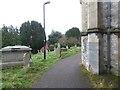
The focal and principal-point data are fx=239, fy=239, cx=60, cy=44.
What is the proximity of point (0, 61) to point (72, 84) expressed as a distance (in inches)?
325

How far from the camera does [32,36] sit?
45812 millimetres

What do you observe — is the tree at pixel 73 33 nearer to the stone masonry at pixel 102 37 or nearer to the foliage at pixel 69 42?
the foliage at pixel 69 42

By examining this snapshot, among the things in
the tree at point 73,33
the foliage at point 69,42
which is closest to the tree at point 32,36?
the foliage at point 69,42

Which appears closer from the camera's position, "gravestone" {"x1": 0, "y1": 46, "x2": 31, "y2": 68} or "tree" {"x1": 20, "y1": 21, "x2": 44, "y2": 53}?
"gravestone" {"x1": 0, "y1": 46, "x2": 31, "y2": 68}

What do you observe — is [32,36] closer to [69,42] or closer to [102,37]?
[69,42]

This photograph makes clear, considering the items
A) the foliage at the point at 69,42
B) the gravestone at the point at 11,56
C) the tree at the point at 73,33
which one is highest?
the tree at the point at 73,33

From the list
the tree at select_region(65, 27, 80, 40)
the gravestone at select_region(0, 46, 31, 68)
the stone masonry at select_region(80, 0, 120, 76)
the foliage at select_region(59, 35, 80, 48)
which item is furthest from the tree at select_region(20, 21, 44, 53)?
the stone masonry at select_region(80, 0, 120, 76)

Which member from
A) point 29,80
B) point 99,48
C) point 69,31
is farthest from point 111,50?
point 69,31

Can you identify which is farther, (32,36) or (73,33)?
(73,33)

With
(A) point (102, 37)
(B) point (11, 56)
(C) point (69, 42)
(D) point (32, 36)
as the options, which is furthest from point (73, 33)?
(A) point (102, 37)

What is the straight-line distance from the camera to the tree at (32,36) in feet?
148

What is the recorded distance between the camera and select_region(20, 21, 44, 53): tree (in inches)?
1778

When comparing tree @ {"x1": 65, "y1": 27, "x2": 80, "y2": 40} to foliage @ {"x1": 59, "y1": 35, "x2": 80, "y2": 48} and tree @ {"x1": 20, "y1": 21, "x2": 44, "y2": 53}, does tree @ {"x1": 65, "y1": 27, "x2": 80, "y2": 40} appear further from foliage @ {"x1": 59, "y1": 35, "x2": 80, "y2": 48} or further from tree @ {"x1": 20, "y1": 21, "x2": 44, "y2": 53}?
tree @ {"x1": 20, "y1": 21, "x2": 44, "y2": 53}

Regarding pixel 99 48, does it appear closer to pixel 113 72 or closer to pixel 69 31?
pixel 113 72
